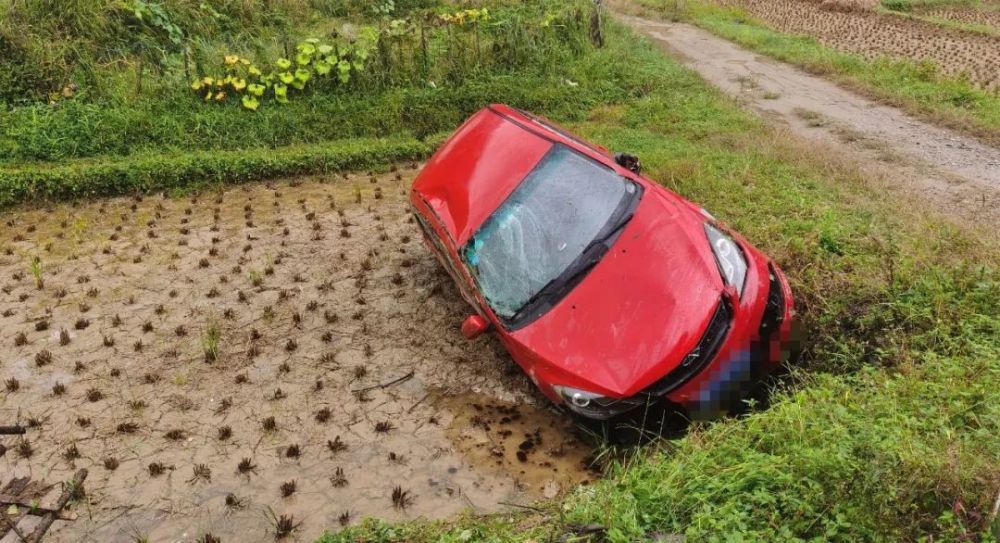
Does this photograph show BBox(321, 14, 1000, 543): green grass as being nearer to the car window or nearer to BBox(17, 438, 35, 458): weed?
the car window

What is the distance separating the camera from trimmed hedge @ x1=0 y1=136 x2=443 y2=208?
26.3ft

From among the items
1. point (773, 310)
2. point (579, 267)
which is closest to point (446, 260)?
point (579, 267)

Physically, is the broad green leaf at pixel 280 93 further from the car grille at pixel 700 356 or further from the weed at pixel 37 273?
the car grille at pixel 700 356

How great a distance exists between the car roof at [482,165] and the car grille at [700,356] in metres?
1.73

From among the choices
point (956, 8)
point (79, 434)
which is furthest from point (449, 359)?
point (956, 8)

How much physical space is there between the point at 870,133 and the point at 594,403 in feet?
23.7

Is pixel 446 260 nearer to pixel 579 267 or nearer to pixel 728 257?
pixel 579 267

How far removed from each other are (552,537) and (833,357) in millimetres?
2661

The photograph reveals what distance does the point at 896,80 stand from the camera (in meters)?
10.9

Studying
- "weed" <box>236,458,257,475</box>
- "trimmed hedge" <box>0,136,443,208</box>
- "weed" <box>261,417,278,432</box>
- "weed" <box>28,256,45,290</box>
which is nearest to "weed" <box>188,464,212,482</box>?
"weed" <box>236,458,257,475</box>

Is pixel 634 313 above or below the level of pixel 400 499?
above

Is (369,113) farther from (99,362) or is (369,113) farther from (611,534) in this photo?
(611,534)

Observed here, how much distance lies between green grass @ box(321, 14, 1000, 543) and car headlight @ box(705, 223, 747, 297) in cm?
71

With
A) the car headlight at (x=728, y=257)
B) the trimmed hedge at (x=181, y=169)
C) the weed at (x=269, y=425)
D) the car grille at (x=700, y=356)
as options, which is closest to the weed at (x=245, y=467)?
the weed at (x=269, y=425)
